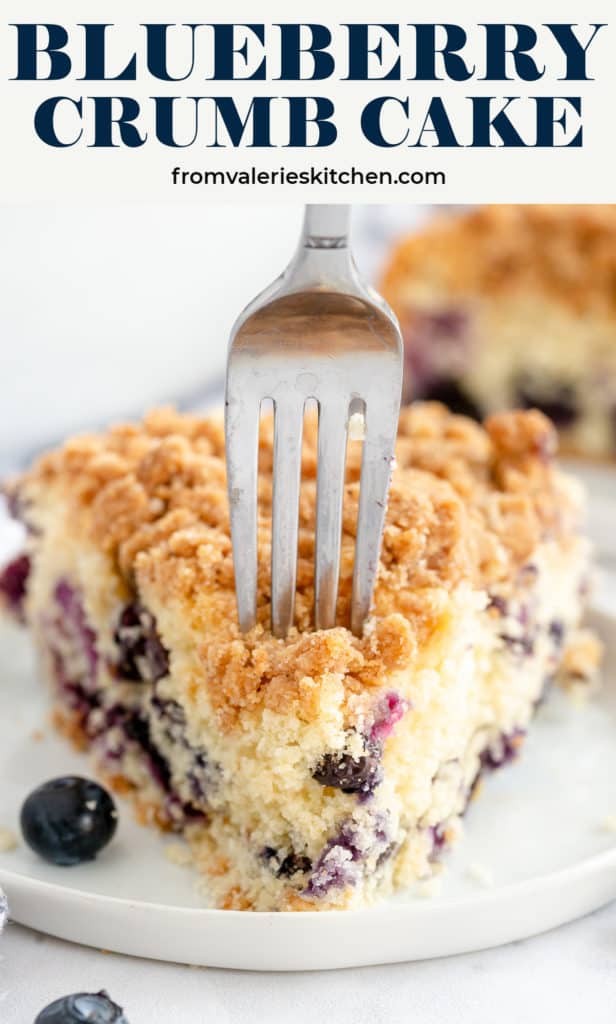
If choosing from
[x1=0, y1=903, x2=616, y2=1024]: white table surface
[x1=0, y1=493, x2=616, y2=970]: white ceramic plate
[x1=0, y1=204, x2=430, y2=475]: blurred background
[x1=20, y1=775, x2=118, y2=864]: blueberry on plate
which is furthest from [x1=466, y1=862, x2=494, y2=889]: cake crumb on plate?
[x1=0, y1=204, x2=430, y2=475]: blurred background

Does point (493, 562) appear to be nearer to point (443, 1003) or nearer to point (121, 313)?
point (443, 1003)

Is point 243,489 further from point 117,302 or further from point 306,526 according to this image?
point 117,302

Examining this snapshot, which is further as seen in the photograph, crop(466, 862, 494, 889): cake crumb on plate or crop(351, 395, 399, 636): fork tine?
crop(466, 862, 494, 889): cake crumb on plate

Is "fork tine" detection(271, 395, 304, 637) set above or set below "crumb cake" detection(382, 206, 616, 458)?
below

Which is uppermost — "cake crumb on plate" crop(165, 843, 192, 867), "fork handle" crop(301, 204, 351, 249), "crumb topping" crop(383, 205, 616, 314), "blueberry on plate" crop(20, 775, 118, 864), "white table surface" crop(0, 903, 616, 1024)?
"crumb topping" crop(383, 205, 616, 314)

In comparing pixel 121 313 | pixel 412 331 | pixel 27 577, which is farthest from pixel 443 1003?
pixel 121 313

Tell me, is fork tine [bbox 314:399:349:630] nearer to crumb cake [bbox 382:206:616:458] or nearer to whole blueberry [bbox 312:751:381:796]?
whole blueberry [bbox 312:751:381:796]

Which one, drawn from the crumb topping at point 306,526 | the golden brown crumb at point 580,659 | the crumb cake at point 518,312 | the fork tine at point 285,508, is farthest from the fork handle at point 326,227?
the crumb cake at point 518,312

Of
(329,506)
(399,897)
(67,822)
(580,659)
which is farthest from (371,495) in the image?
(580,659)
